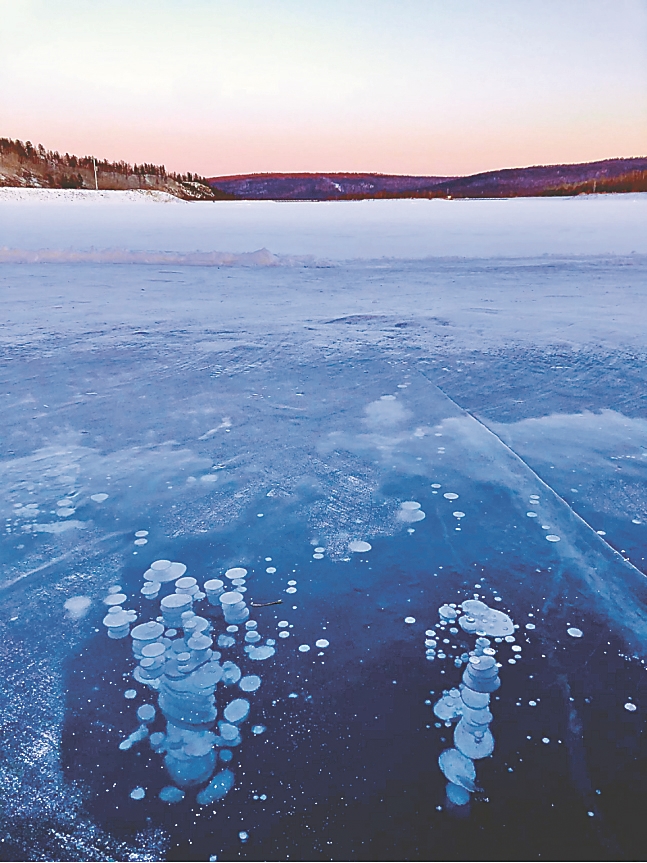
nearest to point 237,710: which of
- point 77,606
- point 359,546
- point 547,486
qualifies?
point 77,606

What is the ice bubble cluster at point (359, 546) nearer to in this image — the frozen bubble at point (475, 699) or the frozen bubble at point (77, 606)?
the frozen bubble at point (475, 699)

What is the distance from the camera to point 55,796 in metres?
1.48

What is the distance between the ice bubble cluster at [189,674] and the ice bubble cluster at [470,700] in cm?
52

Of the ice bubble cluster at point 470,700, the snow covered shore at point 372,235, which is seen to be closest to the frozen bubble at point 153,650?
the ice bubble cluster at point 470,700

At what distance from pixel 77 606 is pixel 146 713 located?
0.66m

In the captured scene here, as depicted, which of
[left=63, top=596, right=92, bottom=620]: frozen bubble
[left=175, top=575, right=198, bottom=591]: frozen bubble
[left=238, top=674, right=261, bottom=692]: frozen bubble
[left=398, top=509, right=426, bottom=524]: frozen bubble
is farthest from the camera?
[left=398, top=509, right=426, bottom=524]: frozen bubble

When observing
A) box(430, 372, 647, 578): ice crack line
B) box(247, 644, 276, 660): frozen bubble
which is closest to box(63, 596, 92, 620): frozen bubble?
box(247, 644, 276, 660): frozen bubble

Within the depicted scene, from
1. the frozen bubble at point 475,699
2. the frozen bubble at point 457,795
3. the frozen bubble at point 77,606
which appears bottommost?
the frozen bubble at point 457,795

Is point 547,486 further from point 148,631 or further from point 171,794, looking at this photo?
point 171,794

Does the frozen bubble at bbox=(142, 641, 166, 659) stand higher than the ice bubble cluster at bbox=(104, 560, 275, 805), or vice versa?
the frozen bubble at bbox=(142, 641, 166, 659)

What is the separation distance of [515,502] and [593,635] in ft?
3.10

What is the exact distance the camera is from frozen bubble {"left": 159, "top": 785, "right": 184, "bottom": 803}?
1.46 metres

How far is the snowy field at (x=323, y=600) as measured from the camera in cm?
145

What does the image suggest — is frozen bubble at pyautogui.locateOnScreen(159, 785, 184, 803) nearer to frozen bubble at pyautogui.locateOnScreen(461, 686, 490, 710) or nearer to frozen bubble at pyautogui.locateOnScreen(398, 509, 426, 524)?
frozen bubble at pyautogui.locateOnScreen(461, 686, 490, 710)
